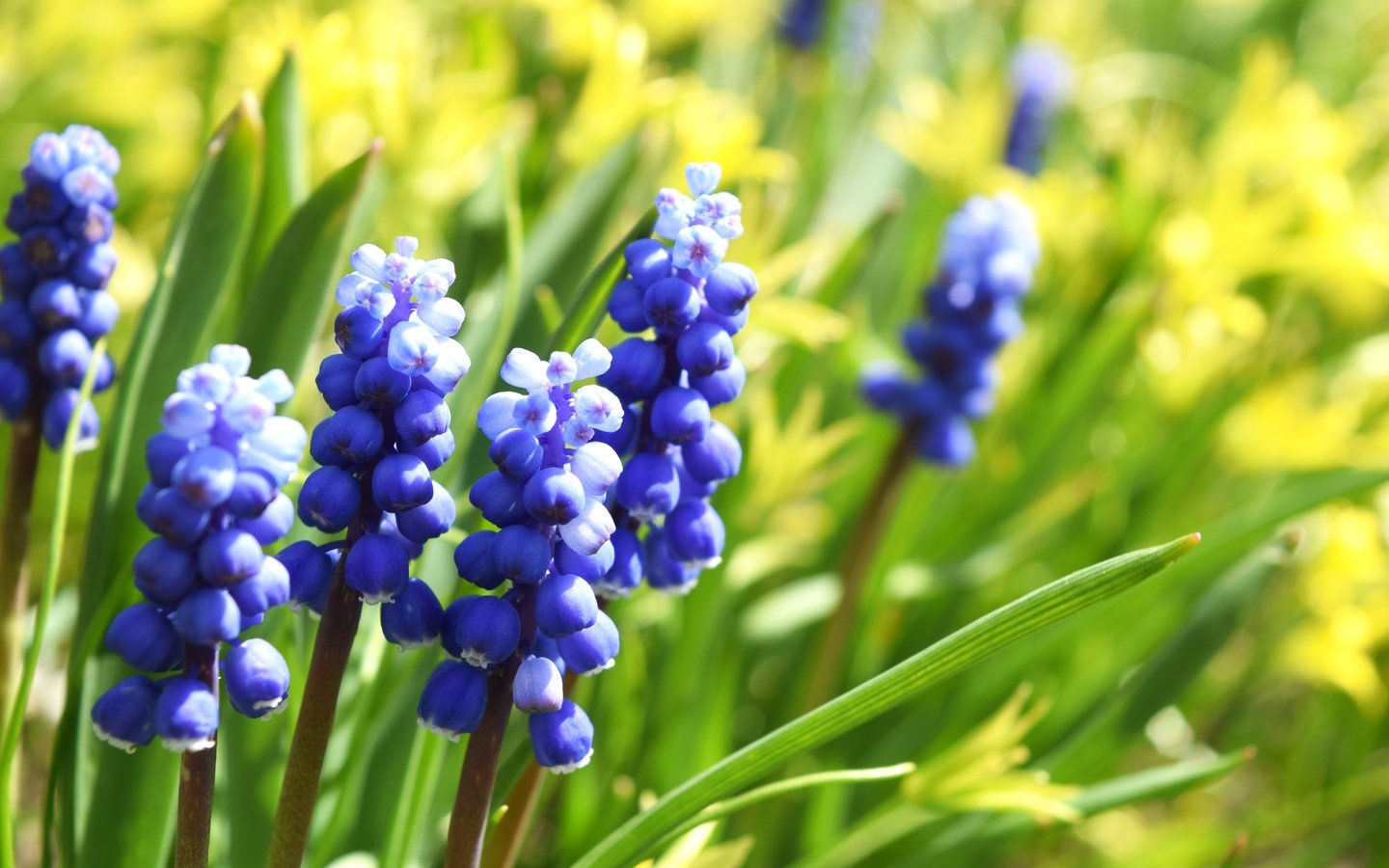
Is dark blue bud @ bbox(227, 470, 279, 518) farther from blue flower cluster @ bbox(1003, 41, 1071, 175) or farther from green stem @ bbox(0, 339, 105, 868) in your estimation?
blue flower cluster @ bbox(1003, 41, 1071, 175)

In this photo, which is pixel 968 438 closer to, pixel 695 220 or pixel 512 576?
pixel 695 220

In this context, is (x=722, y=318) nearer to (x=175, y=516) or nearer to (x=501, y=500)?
(x=501, y=500)

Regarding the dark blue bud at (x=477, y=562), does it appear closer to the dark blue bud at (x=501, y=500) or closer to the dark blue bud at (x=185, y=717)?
the dark blue bud at (x=501, y=500)

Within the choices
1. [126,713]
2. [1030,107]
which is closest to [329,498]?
[126,713]

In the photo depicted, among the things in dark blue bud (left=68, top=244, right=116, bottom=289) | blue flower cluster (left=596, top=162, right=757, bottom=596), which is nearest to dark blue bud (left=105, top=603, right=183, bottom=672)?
blue flower cluster (left=596, top=162, right=757, bottom=596)

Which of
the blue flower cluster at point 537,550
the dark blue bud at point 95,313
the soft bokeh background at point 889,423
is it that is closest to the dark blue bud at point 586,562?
the blue flower cluster at point 537,550

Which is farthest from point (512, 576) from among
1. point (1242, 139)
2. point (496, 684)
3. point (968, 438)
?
point (1242, 139)
